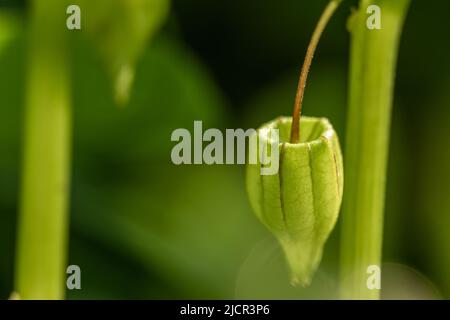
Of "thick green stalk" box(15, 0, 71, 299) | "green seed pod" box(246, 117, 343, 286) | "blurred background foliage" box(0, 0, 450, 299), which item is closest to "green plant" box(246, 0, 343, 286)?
"green seed pod" box(246, 117, 343, 286)

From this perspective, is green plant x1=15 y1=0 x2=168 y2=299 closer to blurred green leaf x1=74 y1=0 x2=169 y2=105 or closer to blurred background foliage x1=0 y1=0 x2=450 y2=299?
blurred green leaf x1=74 y1=0 x2=169 y2=105

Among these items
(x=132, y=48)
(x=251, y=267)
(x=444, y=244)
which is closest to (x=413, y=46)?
(x=444, y=244)

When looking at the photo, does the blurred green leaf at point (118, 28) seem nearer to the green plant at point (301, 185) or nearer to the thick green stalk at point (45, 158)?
the thick green stalk at point (45, 158)

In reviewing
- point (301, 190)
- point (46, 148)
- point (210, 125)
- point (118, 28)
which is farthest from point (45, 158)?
point (210, 125)

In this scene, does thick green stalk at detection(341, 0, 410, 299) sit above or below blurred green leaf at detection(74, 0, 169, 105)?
below

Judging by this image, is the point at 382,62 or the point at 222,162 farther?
the point at 222,162
